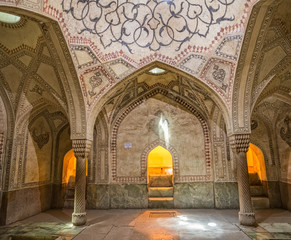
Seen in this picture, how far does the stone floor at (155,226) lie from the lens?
5.62 m

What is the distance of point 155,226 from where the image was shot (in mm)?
6504

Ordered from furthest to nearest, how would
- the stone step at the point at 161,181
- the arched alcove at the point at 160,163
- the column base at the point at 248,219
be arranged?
the arched alcove at the point at 160,163 < the stone step at the point at 161,181 < the column base at the point at 248,219

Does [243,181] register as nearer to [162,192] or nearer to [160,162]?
[162,192]

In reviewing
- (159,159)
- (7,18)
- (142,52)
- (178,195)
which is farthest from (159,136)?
(7,18)

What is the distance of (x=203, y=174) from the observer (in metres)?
9.22

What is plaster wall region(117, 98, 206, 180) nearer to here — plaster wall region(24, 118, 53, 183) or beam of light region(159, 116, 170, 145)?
beam of light region(159, 116, 170, 145)

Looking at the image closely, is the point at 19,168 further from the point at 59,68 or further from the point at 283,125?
the point at 283,125

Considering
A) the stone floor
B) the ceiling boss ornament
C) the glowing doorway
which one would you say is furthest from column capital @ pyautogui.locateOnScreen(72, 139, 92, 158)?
the glowing doorway

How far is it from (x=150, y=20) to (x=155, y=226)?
20.0ft

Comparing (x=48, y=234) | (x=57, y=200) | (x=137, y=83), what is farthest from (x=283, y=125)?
(x=57, y=200)

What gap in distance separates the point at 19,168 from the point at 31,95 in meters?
2.54

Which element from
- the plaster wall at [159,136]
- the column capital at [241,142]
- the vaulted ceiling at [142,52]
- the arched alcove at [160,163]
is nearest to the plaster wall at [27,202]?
the vaulted ceiling at [142,52]

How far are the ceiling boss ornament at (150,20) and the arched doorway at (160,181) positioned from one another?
5216 millimetres

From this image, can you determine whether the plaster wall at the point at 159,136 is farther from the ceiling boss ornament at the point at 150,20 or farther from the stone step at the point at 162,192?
the ceiling boss ornament at the point at 150,20
